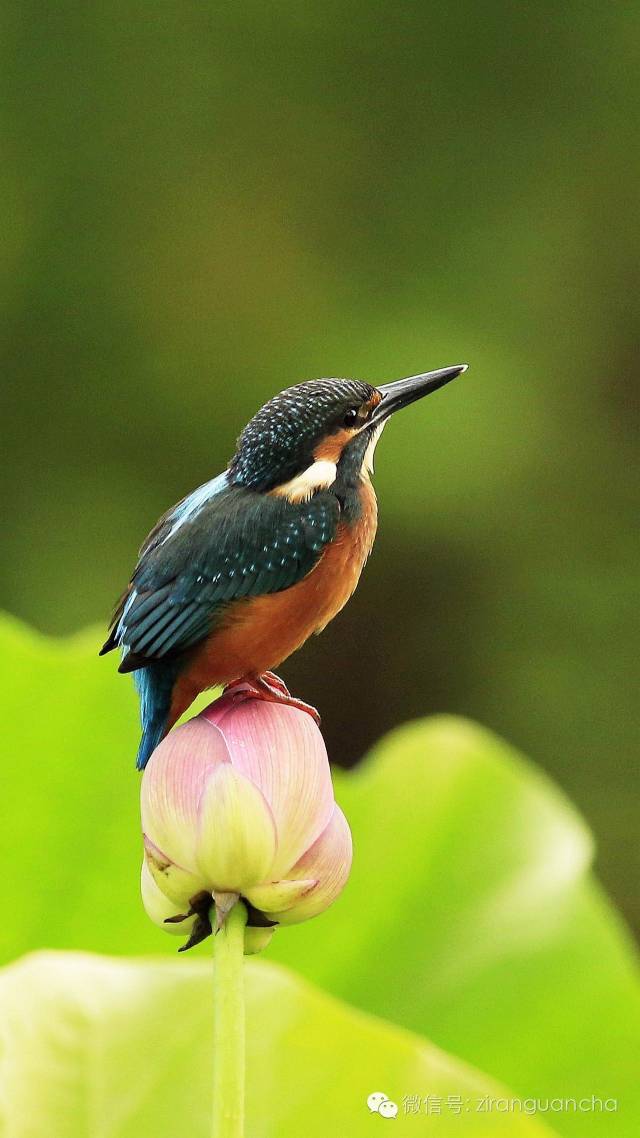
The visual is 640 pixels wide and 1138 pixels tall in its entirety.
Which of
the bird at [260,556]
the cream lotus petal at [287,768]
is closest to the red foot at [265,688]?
the bird at [260,556]

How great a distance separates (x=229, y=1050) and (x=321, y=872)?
92 mm

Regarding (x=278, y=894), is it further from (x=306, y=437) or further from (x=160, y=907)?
(x=306, y=437)

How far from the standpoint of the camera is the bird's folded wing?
23.4 inches

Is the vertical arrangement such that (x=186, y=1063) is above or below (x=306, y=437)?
below

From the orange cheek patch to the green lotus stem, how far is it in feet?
1.07

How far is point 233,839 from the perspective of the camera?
17.2 inches

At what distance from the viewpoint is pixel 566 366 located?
2473 millimetres

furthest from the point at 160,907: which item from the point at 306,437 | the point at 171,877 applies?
the point at 306,437

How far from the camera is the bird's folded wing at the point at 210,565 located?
593mm

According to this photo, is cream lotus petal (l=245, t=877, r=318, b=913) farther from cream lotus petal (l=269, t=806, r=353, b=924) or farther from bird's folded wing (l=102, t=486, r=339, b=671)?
bird's folded wing (l=102, t=486, r=339, b=671)

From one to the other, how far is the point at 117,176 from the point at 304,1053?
227cm

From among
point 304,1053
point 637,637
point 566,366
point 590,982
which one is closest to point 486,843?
point 590,982

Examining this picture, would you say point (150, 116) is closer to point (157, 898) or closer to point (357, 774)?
point (357, 774)

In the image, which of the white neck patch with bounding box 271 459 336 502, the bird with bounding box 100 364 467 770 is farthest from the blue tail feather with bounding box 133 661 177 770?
the white neck patch with bounding box 271 459 336 502
